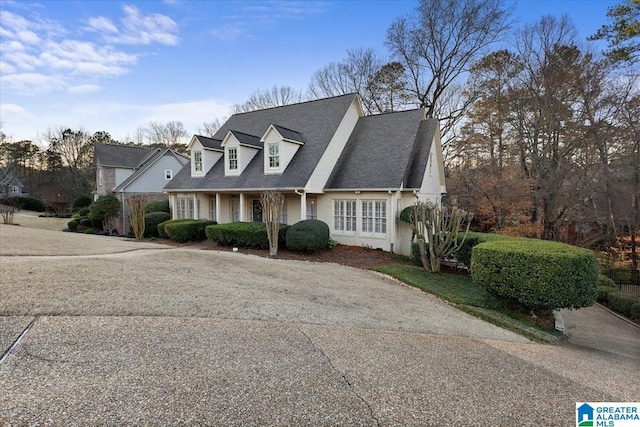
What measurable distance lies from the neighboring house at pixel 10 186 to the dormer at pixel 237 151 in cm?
3435

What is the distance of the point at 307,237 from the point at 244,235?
315 cm

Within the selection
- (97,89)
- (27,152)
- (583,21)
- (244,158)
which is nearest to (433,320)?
(244,158)

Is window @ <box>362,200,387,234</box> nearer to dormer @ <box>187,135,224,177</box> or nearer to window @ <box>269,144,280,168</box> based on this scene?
window @ <box>269,144,280,168</box>

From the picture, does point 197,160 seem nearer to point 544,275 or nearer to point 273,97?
point 273,97

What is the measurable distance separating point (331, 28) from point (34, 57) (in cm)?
1278

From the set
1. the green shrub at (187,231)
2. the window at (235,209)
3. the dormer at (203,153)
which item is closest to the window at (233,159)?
the dormer at (203,153)

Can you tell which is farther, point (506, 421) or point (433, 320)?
point (433, 320)

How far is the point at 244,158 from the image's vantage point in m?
18.2

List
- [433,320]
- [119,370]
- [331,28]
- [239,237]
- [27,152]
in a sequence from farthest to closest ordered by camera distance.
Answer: [27,152]
[331,28]
[239,237]
[433,320]
[119,370]

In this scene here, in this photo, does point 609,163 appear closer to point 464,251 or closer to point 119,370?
point 464,251

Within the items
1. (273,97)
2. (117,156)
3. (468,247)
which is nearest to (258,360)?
(468,247)

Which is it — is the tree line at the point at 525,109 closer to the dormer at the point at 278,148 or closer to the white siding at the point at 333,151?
the white siding at the point at 333,151

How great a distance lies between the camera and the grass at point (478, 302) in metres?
7.23

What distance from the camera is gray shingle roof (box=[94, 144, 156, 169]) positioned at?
2867cm
